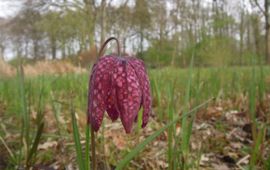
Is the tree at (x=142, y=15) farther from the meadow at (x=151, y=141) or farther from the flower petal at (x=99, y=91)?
the flower petal at (x=99, y=91)

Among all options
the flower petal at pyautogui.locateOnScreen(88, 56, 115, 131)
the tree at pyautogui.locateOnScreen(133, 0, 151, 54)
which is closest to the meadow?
the flower petal at pyautogui.locateOnScreen(88, 56, 115, 131)

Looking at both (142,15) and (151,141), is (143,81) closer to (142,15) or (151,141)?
(151,141)

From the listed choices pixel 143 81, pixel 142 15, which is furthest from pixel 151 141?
pixel 142 15

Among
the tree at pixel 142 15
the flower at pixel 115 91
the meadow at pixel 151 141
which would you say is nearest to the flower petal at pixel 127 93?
the flower at pixel 115 91

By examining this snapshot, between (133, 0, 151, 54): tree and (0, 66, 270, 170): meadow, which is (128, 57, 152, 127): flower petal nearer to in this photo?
(0, 66, 270, 170): meadow

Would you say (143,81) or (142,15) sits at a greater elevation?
(142,15)

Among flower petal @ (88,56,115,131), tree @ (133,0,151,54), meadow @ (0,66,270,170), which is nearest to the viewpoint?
flower petal @ (88,56,115,131)

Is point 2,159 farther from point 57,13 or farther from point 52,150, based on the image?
point 57,13

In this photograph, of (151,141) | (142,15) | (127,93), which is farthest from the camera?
(142,15)
